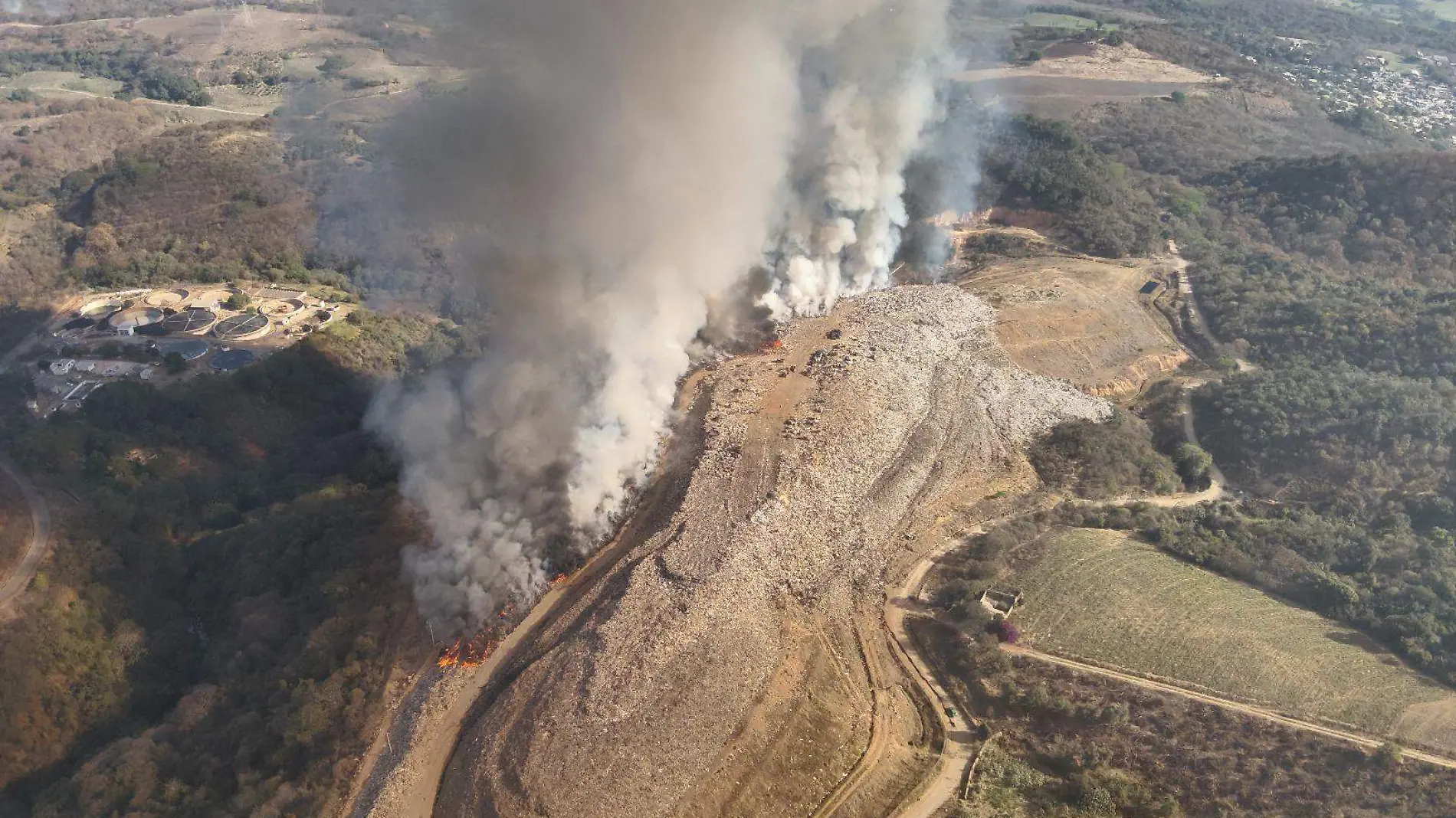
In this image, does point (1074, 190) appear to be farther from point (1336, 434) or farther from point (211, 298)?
point (211, 298)

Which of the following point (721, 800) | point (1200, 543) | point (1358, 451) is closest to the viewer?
point (721, 800)

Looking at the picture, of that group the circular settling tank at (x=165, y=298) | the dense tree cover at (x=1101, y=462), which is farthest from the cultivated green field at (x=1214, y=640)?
the circular settling tank at (x=165, y=298)

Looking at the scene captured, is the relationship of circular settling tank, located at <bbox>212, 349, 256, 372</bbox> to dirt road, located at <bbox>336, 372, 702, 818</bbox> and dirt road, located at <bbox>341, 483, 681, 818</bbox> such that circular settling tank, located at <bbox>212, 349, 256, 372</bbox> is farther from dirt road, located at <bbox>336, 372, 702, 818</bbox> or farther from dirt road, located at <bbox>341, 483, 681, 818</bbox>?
dirt road, located at <bbox>336, 372, 702, 818</bbox>

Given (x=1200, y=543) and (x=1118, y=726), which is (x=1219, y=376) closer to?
(x=1200, y=543)

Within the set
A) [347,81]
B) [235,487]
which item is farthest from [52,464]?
[347,81]

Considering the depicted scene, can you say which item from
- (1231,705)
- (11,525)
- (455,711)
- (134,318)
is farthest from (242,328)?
(1231,705)

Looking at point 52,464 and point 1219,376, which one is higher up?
point 1219,376
